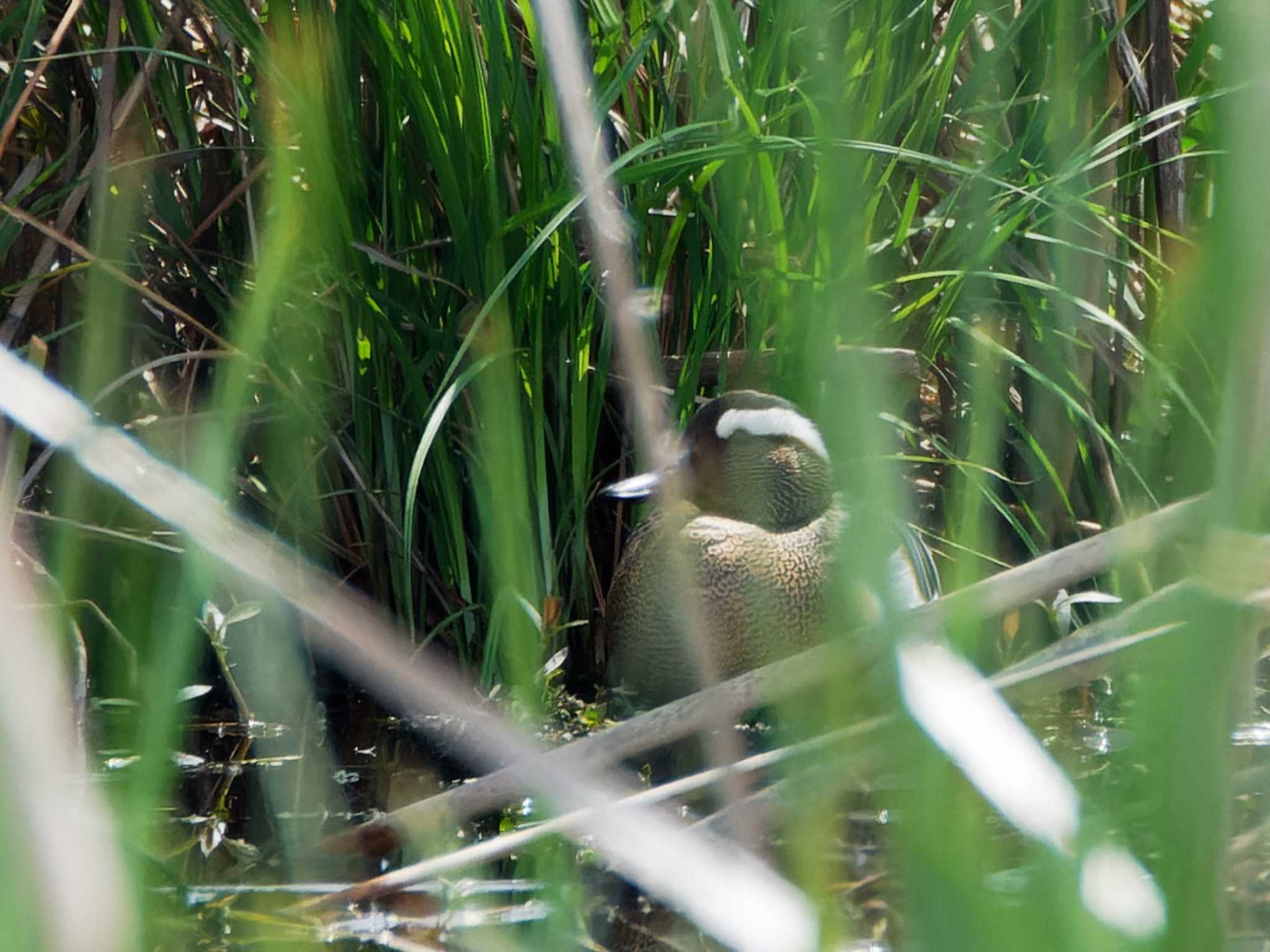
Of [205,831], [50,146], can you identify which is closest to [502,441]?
[205,831]

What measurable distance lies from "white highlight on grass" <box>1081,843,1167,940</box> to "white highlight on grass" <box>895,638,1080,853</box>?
0.05 feet

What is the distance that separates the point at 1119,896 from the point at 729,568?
1.99 metres

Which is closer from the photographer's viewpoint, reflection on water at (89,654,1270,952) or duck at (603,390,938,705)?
reflection on water at (89,654,1270,952)

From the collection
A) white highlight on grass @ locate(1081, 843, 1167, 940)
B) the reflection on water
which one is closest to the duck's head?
the reflection on water

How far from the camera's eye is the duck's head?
269cm

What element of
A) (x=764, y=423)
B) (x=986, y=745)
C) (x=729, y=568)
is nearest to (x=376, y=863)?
(x=729, y=568)

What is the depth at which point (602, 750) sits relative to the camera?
4.41 feet

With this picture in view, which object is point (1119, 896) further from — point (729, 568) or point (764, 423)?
point (764, 423)

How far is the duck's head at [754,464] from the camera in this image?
2693mm

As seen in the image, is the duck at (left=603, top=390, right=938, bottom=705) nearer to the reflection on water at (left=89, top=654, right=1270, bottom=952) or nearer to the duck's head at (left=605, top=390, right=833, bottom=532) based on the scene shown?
the duck's head at (left=605, top=390, right=833, bottom=532)

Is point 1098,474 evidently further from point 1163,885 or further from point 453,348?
point 1163,885

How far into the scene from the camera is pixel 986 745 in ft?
2.45

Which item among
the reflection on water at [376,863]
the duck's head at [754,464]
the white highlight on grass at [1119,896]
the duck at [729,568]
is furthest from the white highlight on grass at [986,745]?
the duck's head at [754,464]

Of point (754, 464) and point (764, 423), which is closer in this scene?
point (764, 423)
